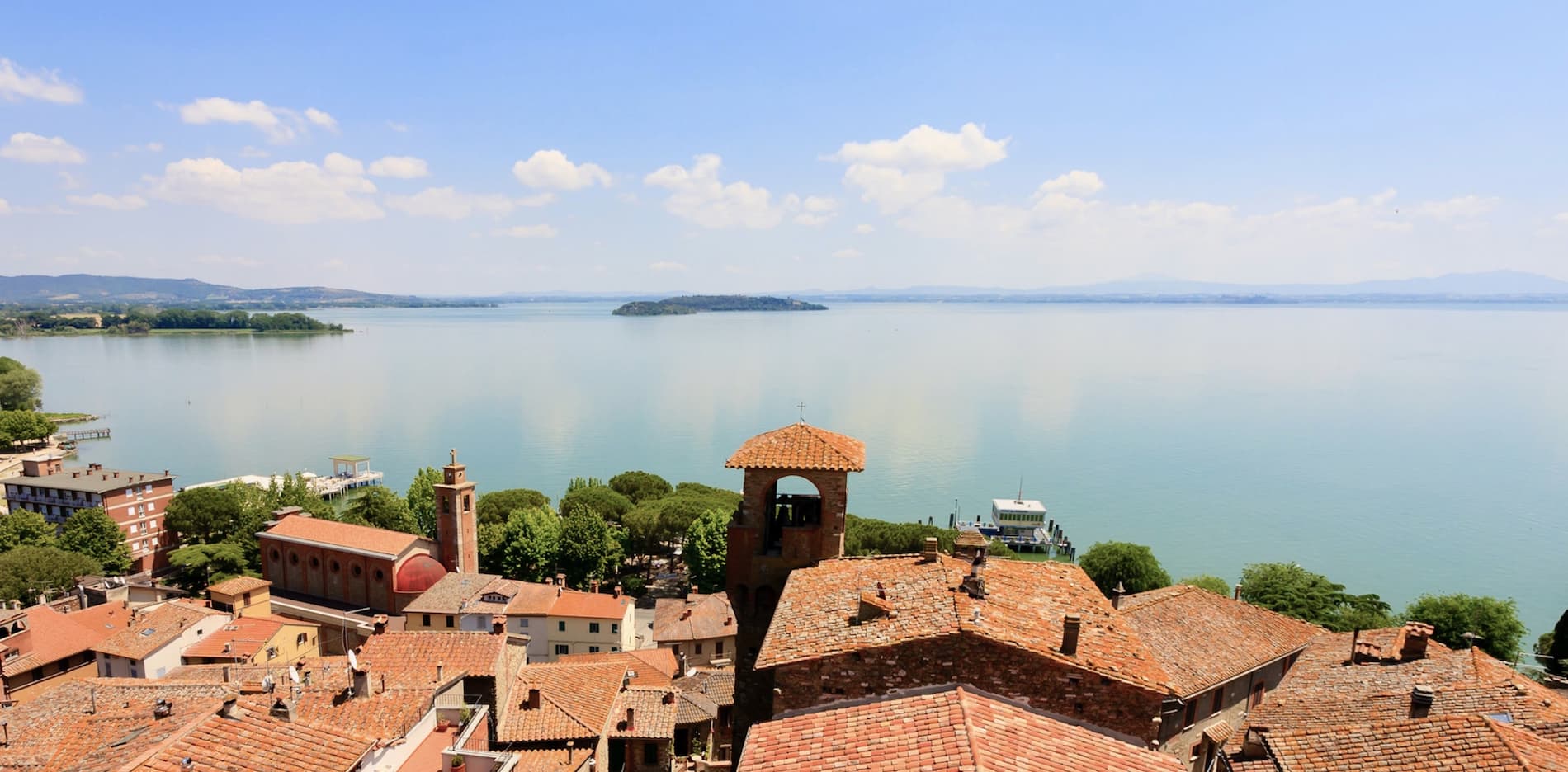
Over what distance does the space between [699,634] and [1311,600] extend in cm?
3074

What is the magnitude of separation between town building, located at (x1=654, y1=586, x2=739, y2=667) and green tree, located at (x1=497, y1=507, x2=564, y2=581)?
10428mm

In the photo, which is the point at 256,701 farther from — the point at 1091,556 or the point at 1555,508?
the point at 1555,508

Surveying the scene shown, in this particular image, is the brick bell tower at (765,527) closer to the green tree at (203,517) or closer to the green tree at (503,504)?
the green tree at (503,504)

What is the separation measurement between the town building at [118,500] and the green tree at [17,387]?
7348 centimetres

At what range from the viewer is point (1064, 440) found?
106 meters

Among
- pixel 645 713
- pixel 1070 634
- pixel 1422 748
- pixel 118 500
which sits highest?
pixel 1070 634

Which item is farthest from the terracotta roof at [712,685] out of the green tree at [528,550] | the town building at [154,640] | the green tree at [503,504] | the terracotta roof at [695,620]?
the green tree at [503,504]

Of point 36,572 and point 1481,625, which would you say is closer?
point 1481,625

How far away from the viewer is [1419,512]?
245 feet

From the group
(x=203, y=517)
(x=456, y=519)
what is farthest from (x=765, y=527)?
(x=203, y=517)

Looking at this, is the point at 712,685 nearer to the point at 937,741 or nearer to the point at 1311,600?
the point at 937,741

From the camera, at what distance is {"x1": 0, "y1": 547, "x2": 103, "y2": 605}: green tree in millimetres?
38594

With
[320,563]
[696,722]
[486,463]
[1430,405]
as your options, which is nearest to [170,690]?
[696,722]

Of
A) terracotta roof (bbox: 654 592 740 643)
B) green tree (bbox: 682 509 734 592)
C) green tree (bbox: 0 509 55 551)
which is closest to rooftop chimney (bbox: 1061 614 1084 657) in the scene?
terracotta roof (bbox: 654 592 740 643)
